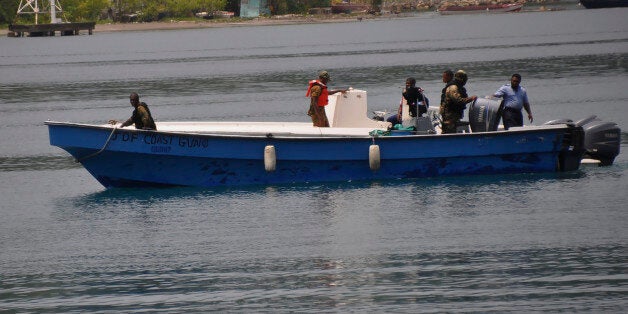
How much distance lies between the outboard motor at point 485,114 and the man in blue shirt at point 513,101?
41 cm

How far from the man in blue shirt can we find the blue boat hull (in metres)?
0.64

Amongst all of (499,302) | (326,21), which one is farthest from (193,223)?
(326,21)

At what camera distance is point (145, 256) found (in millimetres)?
19656

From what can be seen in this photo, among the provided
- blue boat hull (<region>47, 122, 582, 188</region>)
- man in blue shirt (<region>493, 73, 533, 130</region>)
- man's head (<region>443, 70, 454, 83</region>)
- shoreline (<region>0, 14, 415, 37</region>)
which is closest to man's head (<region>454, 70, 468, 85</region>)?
man's head (<region>443, 70, 454, 83</region>)

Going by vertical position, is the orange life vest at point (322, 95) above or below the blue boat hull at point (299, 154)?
above

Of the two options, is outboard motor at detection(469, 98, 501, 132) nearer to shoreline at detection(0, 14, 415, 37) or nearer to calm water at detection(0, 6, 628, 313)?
calm water at detection(0, 6, 628, 313)

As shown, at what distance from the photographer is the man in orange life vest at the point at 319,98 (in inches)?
957

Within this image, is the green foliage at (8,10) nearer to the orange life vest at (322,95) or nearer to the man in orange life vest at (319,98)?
the man in orange life vest at (319,98)

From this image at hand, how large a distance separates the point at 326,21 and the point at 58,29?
1772 inches

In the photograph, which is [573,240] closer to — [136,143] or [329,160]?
[329,160]

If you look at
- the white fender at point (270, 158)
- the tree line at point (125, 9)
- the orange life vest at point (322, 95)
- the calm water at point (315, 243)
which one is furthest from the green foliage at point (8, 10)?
the white fender at point (270, 158)

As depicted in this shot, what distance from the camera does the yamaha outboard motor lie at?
24797 millimetres

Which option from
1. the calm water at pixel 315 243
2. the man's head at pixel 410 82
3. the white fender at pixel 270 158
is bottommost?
the calm water at pixel 315 243

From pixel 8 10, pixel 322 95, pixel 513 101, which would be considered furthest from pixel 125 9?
pixel 513 101
